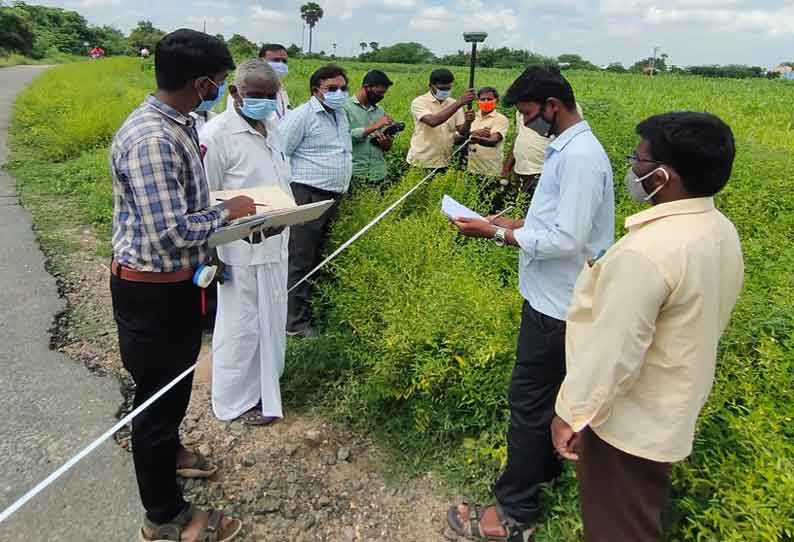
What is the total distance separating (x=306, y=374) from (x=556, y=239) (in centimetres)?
203

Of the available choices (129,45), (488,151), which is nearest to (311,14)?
(129,45)

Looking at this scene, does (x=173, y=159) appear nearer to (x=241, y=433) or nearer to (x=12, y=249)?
(x=241, y=433)

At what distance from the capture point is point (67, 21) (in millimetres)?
57875

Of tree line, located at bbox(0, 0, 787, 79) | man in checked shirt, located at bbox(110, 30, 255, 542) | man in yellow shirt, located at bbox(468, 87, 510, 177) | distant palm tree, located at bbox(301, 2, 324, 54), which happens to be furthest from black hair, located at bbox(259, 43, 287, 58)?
distant palm tree, located at bbox(301, 2, 324, 54)

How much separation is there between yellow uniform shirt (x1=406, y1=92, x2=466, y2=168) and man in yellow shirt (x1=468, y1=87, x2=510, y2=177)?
1.03ft

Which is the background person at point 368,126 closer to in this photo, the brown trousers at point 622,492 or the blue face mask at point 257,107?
the blue face mask at point 257,107

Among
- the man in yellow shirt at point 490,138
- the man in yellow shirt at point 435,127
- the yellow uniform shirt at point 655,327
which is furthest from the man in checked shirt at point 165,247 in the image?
the man in yellow shirt at point 490,138

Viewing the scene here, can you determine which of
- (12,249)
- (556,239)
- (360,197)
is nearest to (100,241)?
(12,249)

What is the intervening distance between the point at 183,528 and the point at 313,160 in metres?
2.54

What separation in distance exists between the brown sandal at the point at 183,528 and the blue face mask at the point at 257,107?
1.88 m

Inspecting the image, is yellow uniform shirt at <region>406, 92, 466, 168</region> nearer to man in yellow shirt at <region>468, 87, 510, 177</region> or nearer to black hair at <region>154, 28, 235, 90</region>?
man in yellow shirt at <region>468, 87, 510, 177</region>

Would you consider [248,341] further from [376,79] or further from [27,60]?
[27,60]

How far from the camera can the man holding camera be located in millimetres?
4992

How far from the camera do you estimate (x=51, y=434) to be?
3057 mm
